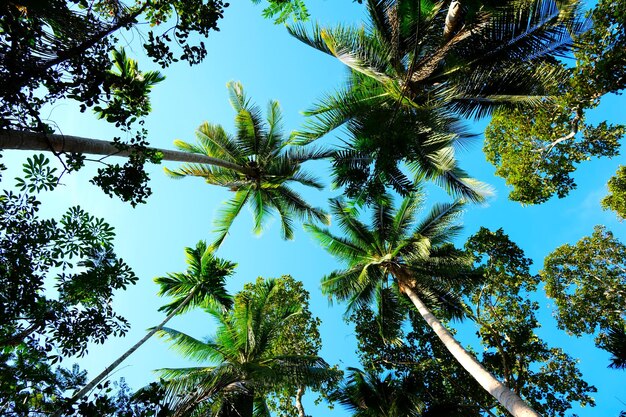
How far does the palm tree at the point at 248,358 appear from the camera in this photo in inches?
357

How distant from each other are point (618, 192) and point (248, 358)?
47.7ft

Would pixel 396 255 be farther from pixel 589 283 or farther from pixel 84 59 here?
pixel 84 59

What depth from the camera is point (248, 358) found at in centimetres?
1109

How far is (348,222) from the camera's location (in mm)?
14008

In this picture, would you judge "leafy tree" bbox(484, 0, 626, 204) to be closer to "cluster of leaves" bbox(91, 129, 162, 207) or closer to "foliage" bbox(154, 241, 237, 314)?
"cluster of leaves" bbox(91, 129, 162, 207)

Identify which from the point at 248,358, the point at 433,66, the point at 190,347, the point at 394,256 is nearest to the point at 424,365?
the point at 394,256

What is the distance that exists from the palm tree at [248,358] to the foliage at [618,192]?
39.8 ft

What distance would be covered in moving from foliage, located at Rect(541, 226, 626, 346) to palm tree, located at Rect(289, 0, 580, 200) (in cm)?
762

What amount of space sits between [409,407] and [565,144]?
9.11 m

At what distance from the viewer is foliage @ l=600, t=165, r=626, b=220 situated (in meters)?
12.8

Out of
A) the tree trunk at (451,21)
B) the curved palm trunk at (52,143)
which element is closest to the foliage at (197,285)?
the curved palm trunk at (52,143)

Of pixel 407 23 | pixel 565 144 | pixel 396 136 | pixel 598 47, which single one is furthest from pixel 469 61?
pixel 598 47

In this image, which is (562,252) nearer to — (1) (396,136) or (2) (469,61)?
(2) (469,61)

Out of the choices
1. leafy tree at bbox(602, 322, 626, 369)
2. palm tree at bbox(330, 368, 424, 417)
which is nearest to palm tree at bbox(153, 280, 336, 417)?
palm tree at bbox(330, 368, 424, 417)
